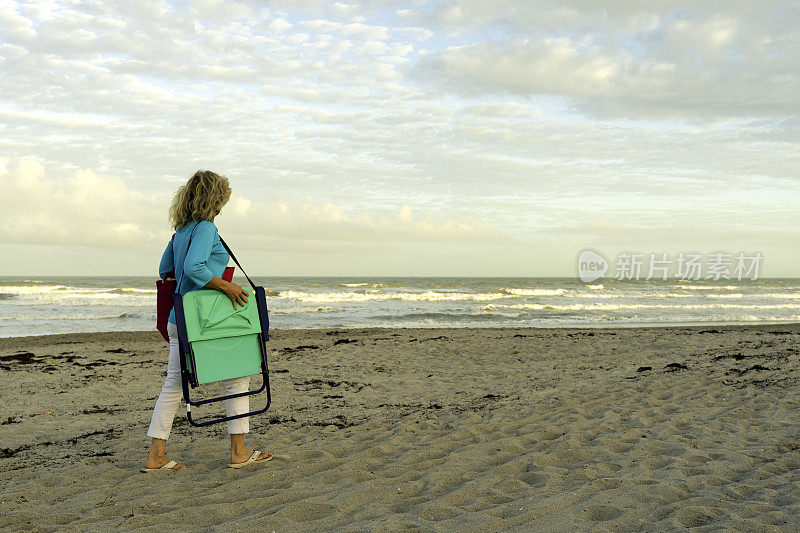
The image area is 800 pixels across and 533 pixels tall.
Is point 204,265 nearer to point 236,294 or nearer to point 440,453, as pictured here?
point 236,294

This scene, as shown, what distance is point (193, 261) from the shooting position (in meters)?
3.49

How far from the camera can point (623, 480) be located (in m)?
3.55

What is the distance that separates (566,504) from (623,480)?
56 cm

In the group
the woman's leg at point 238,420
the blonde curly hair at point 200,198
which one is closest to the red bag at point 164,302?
the blonde curly hair at point 200,198

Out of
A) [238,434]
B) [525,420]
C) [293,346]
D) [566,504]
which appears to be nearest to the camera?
[566,504]

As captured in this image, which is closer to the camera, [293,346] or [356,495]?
[356,495]

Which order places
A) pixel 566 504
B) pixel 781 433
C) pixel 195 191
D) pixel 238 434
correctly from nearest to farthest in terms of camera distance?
pixel 566 504 → pixel 195 191 → pixel 238 434 → pixel 781 433

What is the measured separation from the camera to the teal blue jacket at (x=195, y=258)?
3494mm

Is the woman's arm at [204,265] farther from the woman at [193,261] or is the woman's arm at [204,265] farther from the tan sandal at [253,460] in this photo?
the tan sandal at [253,460]

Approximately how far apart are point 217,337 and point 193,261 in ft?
1.57

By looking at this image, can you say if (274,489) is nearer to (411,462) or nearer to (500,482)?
(411,462)

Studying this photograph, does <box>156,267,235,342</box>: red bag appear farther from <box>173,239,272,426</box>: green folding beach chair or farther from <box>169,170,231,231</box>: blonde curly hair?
<box>169,170,231,231</box>: blonde curly hair

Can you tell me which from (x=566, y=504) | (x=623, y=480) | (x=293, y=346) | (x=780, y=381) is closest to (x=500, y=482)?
(x=566, y=504)

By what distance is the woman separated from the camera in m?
3.54
